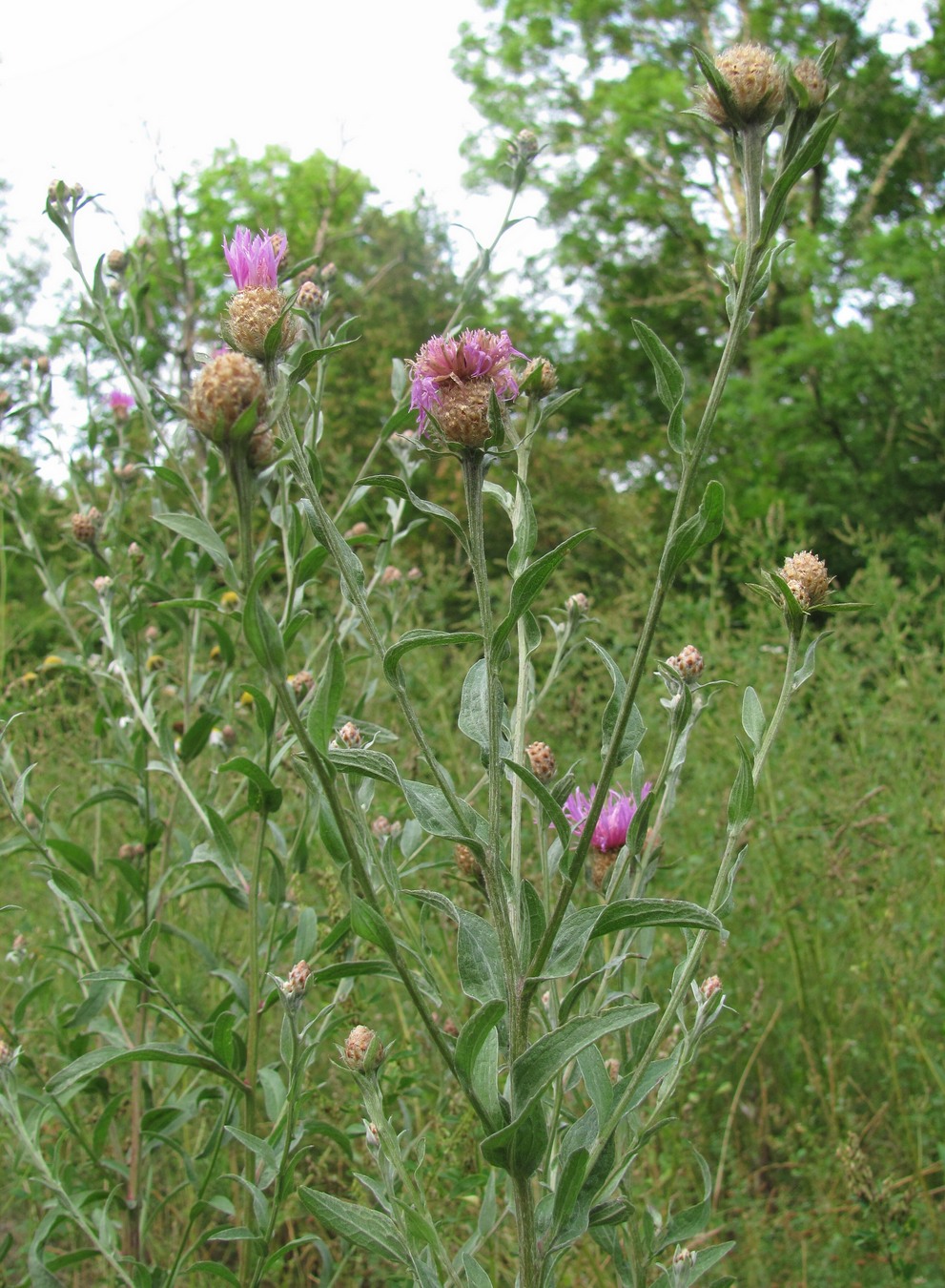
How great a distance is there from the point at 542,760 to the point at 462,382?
43 cm

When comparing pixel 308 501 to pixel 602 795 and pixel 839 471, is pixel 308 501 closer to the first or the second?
pixel 602 795

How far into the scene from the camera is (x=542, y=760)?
1169 mm

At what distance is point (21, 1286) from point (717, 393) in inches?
65.1

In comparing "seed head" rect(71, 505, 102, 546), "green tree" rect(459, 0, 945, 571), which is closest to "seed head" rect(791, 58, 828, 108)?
"seed head" rect(71, 505, 102, 546)

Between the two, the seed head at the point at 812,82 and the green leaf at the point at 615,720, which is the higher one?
the seed head at the point at 812,82

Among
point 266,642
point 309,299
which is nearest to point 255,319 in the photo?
point 266,642

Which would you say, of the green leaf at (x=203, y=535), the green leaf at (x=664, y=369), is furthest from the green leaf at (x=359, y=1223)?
the green leaf at (x=664, y=369)

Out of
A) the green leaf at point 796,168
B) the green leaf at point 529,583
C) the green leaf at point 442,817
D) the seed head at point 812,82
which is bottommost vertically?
the green leaf at point 442,817

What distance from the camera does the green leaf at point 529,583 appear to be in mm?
850

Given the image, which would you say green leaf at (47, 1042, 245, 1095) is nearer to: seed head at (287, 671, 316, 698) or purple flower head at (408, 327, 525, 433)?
seed head at (287, 671, 316, 698)

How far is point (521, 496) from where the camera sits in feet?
3.41

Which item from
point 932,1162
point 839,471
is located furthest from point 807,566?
point 839,471

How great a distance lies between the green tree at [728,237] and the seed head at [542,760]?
8.32 m

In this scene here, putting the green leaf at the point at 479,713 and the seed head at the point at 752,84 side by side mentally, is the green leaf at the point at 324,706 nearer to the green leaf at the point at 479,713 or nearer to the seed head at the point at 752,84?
the green leaf at the point at 479,713
